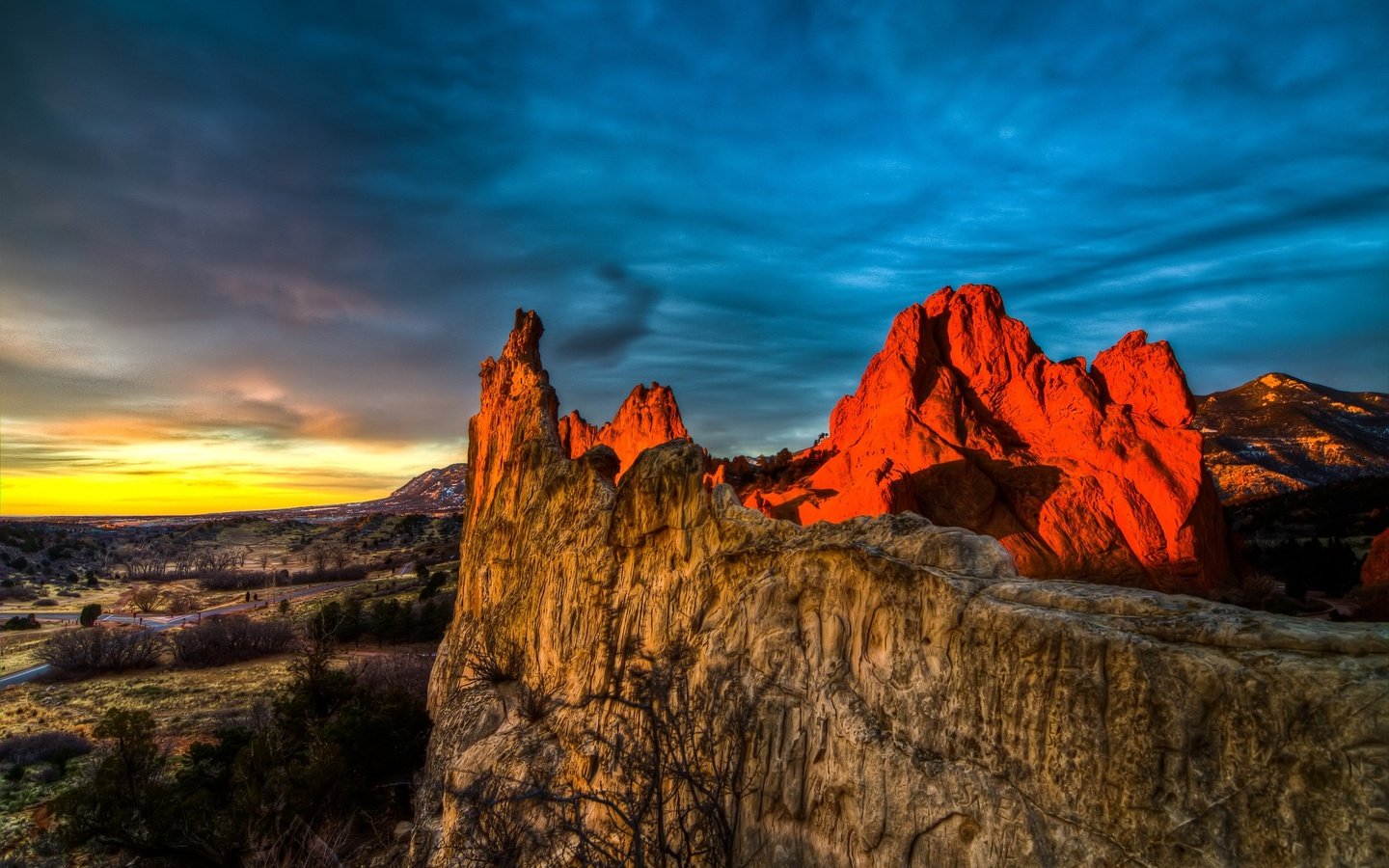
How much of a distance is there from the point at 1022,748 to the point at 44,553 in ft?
446

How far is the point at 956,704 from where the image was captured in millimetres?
5371

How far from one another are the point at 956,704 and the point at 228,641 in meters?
48.7

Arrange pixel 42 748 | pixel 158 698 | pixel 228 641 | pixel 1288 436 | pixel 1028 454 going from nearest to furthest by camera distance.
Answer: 1. pixel 42 748
2. pixel 158 698
3. pixel 1028 454
4. pixel 228 641
5. pixel 1288 436

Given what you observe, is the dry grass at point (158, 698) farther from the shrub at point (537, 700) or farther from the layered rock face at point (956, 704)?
the layered rock face at point (956, 704)

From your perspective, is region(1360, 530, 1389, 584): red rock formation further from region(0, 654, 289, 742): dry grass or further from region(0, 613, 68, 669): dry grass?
region(0, 613, 68, 669): dry grass

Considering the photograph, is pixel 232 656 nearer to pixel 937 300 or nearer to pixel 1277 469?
pixel 937 300

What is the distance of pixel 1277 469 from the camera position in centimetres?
6969

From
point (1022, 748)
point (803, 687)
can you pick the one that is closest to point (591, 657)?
point (803, 687)

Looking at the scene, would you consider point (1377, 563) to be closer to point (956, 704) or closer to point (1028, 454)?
point (1028, 454)

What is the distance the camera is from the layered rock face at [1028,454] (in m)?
29.3

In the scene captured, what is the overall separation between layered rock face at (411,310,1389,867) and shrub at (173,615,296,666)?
3913 cm

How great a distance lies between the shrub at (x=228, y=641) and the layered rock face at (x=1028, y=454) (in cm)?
3197

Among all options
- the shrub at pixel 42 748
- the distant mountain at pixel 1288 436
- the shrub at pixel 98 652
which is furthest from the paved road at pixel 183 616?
the distant mountain at pixel 1288 436

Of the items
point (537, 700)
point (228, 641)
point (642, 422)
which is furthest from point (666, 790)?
point (228, 641)
